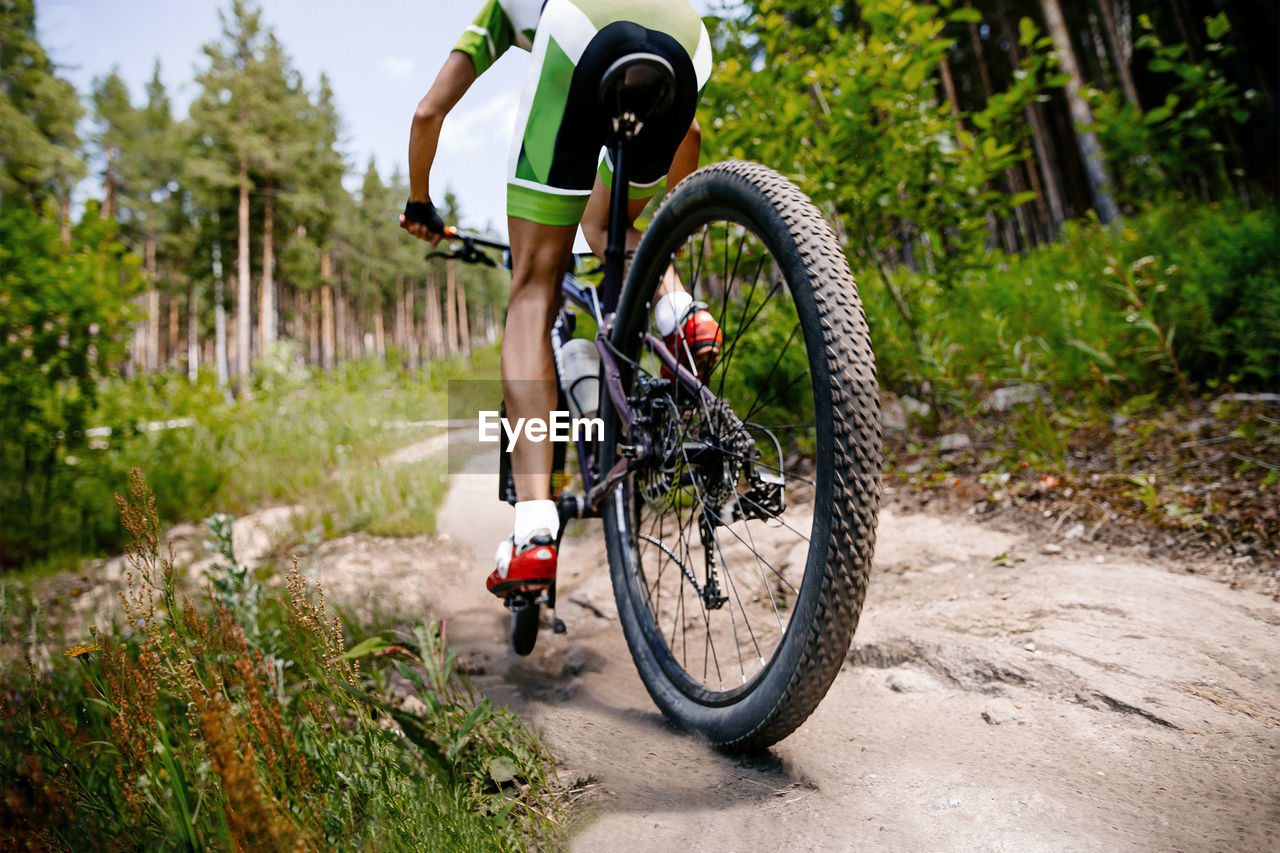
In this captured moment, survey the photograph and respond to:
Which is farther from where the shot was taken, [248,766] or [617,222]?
[617,222]

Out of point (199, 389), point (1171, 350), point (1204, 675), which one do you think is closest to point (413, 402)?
point (199, 389)

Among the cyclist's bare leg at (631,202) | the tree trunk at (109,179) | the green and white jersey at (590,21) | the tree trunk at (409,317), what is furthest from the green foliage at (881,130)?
the tree trunk at (409,317)

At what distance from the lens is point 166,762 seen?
96 centimetres

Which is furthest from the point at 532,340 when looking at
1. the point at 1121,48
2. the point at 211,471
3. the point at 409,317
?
the point at 409,317

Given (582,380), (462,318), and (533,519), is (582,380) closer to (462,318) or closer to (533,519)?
(533,519)

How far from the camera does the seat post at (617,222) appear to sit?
5.42 ft

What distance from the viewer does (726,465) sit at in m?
1.47

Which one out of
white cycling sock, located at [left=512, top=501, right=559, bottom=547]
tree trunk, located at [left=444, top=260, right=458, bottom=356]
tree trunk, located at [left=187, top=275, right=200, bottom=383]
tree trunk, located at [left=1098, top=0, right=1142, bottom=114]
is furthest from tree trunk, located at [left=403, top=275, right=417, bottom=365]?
white cycling sock, located at [left=512, top=501, right=559, bottom=547]

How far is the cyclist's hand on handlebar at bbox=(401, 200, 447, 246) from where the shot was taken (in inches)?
83.8

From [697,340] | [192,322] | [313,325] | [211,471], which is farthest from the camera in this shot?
[313,325]

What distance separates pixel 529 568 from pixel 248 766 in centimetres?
83

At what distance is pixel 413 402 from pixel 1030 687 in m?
9.26

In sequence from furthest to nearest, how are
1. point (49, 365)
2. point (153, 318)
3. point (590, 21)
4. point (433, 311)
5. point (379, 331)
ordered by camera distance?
1. point (433, 311)
2. point (379, 331)
3. point (153, 318)
4. point (49, 365)
5. point (590, 21)

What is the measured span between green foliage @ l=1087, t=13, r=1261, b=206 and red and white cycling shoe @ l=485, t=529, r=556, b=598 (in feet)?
12.8
